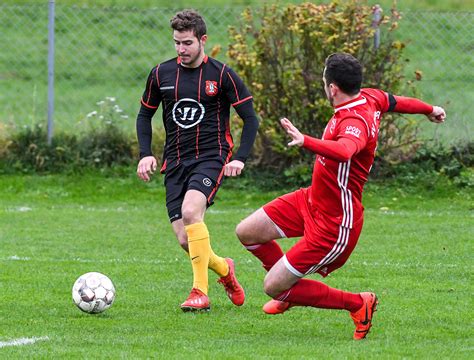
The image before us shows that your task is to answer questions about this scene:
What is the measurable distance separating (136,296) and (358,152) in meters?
2.45

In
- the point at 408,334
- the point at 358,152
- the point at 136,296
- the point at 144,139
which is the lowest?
the point at 136,296

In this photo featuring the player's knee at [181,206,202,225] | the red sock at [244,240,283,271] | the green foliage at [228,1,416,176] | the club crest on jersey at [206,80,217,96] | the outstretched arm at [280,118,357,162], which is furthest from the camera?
the green foliage at [228,1,416,176]

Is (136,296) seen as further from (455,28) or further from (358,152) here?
(455,28)

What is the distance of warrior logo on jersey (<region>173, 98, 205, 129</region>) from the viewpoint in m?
7.68

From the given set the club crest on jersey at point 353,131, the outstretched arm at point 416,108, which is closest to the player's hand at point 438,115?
the outstretched arm at point 416,108

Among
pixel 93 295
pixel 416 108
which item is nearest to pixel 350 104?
pixel 416 108

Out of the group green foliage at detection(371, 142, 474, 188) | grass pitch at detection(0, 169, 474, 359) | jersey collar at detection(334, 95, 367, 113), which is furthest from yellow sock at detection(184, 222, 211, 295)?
green foliage at detection(371, 142, 474, 188)

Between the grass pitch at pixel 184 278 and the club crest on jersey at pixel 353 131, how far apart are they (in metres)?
1.18

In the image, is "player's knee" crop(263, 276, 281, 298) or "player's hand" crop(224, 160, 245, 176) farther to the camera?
"player's hand" crop(224, 160, 245, 176)

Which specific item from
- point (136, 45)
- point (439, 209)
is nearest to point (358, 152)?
point (439, 209)

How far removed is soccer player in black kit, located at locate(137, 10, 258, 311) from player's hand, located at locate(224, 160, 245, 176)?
0.16 m

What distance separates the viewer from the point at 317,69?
13.4 m

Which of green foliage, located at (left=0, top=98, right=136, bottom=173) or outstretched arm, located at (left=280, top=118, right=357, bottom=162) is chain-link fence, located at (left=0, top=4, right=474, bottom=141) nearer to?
green foliage, located at (left=0, top=98, right=136, bottom=173)

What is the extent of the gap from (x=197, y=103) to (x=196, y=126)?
0.16m
